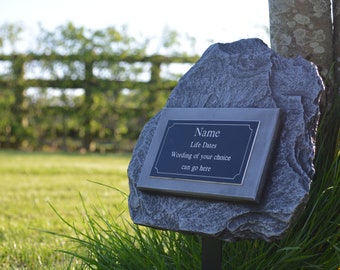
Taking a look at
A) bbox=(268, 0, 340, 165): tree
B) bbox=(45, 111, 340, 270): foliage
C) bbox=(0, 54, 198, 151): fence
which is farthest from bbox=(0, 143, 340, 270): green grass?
bbox=(0, 54, 198, 151): fence

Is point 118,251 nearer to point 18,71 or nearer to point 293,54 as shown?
point 293,54

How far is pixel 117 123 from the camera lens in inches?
556

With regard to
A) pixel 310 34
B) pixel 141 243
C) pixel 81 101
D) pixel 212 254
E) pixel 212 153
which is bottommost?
pixel 81 101

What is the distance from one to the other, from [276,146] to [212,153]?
10.2 inches

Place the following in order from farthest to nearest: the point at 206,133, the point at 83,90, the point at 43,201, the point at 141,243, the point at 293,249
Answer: the point at 83,90, the point at 43,201, the point at 141,243, the point at 206,133, the point at 293,249

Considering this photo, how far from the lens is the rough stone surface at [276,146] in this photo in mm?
2398

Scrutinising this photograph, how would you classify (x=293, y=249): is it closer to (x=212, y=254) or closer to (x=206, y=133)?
(x=212, y=254)

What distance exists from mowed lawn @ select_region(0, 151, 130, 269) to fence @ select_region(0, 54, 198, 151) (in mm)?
2571

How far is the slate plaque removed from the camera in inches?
96.3

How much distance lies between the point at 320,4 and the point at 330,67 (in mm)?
308

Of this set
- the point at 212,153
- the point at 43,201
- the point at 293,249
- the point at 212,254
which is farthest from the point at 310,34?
the point at 43,201

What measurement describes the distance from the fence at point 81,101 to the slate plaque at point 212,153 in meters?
11.1

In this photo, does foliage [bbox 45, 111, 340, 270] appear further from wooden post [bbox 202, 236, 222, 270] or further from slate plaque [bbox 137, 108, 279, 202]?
slate plaque [bbox 137, 108, 279, 202]

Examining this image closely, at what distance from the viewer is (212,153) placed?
8.43ft
